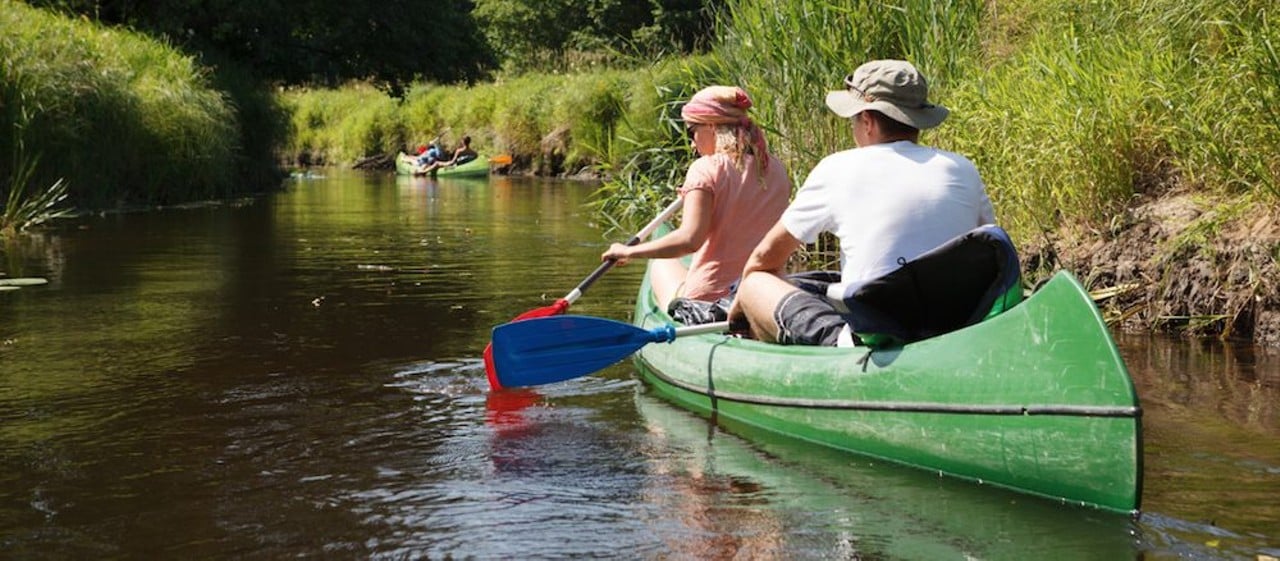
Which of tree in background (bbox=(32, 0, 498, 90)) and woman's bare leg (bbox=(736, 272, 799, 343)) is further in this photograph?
tree in background (bbox=(32, 0, 498, 90))

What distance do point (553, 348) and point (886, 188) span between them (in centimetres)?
203

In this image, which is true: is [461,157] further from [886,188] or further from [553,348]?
[886,188]

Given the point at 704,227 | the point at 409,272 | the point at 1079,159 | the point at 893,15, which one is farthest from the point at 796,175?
the point at 409,272

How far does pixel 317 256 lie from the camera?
13.5 m

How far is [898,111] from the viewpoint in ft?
17.7

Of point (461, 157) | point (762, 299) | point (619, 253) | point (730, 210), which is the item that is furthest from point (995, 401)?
point (461, 157)

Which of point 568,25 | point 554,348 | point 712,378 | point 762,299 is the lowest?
point 712,378

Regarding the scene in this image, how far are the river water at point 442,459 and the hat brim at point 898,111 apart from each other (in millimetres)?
1169

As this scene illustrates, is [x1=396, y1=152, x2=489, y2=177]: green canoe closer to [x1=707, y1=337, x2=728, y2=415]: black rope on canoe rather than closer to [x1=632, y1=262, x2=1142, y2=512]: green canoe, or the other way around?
[x1=707, y1=337, x2=728, y2=415]: black rope on canoe

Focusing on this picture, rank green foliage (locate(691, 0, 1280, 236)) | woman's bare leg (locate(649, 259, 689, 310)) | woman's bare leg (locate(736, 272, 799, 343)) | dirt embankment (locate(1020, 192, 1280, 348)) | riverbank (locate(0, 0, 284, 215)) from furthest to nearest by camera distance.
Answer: riverbank (locate(0, 0, 284, 215)) < green foliage (locate(691, 0, 1280, 236)) < dirt embankment (locate(1020, 192, 1280, 348)) < woman's bare leg (locate(649, 259, 689, 310)) < woman's bare leg (locate(736, 272, 799, 343))

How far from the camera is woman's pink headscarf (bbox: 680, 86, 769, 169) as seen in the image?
676 cm

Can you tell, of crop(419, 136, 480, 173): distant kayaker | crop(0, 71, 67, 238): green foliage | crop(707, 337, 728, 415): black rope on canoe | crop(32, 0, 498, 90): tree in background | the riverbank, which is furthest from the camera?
crop(419, 136, 480, 173): distant kayaker

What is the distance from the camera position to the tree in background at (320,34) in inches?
946

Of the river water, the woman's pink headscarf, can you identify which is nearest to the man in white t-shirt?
the river water
